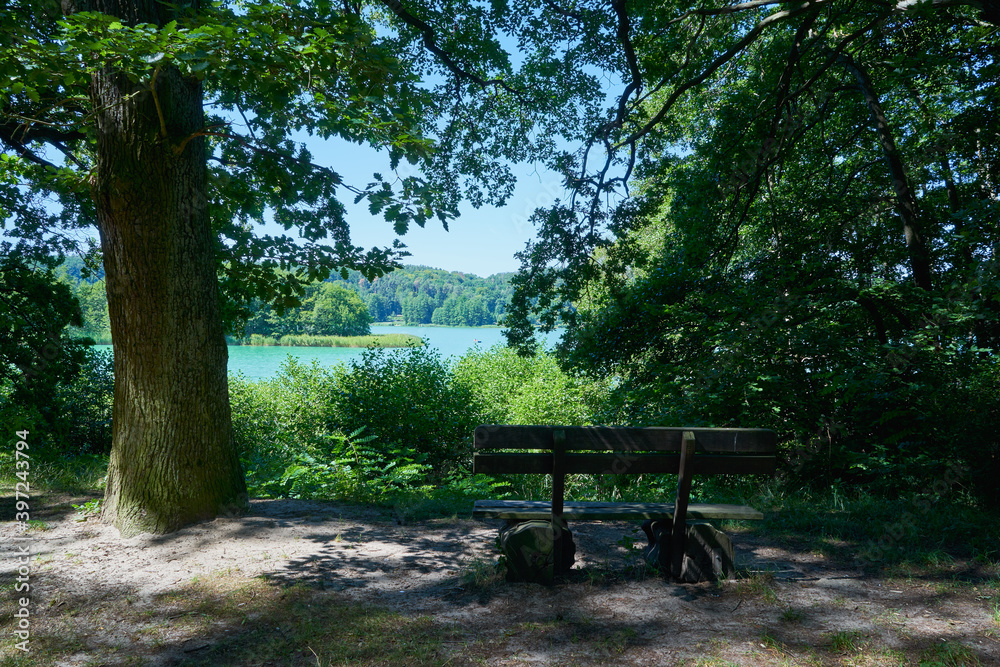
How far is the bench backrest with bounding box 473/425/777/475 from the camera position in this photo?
3822 mm

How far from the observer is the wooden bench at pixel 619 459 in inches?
151

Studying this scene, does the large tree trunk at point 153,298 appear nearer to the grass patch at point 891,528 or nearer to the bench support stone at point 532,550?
the bench support stone at point 532,550

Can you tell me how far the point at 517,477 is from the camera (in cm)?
1146

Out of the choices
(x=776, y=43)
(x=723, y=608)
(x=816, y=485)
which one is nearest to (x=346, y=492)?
(x=723, y=608)

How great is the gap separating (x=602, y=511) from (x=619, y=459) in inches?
15.2

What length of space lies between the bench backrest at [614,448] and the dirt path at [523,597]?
756 millimetres

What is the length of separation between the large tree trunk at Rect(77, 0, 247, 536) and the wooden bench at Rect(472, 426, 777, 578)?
8.43ft

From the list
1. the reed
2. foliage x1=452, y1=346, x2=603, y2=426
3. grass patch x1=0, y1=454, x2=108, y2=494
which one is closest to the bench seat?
grass patch x1=0, y1=454, x2=108, y2=494

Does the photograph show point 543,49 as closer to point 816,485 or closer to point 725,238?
point 725,238

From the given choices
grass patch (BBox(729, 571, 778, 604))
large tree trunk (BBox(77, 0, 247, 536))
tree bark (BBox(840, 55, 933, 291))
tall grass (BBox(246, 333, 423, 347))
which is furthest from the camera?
tall grass (BBox(246, 333, 423, 347))

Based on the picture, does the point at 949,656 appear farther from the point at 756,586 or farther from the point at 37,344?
the point at 37,344

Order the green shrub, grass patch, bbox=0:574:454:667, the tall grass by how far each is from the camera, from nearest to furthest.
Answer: grass patch, bbox=0:574:454:667, the green shrub, the tall grass

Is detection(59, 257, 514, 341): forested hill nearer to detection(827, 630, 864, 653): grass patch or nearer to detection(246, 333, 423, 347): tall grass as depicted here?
detection(246, 333, 423, 347): tall grass

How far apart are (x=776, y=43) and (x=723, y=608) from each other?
878 centimetres
